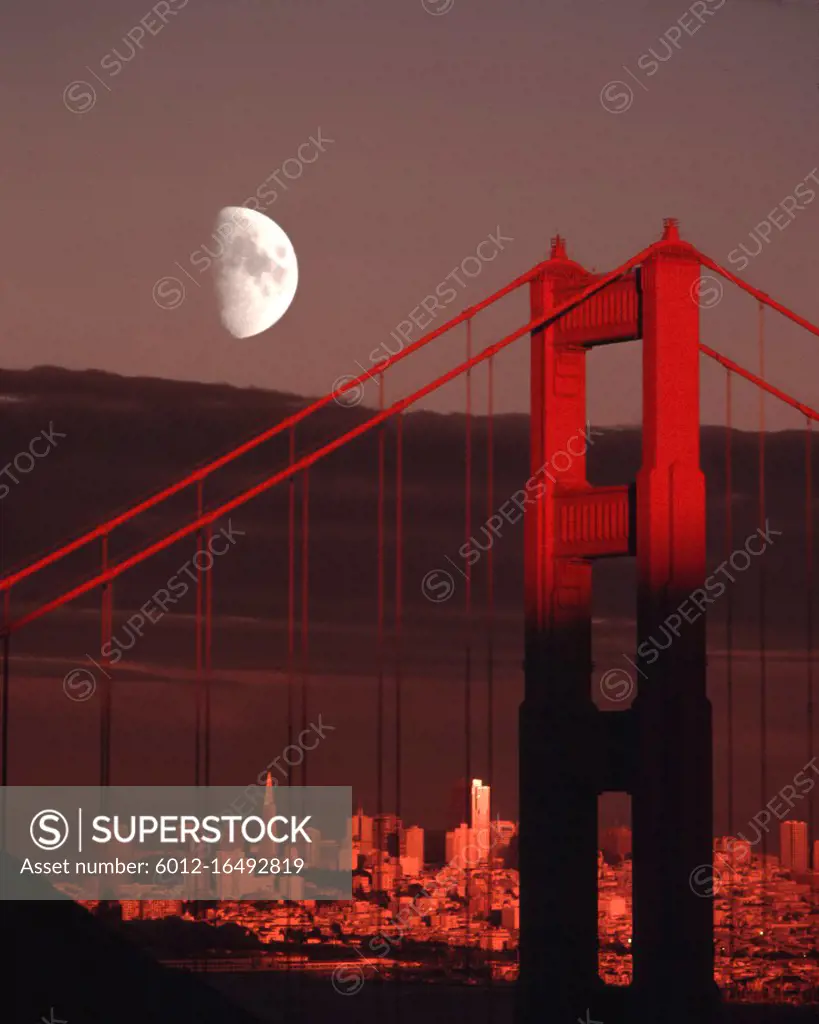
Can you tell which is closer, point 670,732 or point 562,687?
point 670,732

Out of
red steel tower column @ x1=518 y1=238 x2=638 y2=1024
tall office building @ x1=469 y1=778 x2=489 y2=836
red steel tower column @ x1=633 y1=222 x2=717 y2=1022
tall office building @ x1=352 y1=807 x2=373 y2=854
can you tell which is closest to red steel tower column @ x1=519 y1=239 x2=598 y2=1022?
red steel tower column @ x1=518 y1=238 x2=638 y2=1024

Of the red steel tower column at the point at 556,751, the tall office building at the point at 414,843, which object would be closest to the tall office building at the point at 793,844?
the tall office building at the point at 414,843

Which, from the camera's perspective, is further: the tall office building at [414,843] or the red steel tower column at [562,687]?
the tall office building at [414,843]

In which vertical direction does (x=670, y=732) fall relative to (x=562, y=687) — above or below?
below

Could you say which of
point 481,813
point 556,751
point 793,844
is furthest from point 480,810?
point 793,844

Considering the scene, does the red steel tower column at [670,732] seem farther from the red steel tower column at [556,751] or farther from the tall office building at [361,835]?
the tall office building at [361,835]

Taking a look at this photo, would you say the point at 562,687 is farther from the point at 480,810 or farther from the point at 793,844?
the point at 793,844

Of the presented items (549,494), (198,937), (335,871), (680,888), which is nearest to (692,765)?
(680,888)

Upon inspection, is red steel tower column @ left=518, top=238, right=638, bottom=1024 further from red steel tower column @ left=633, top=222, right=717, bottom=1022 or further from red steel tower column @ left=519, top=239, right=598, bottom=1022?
red steel tower column @ left=633, top=222, right=717, bottom=1022
